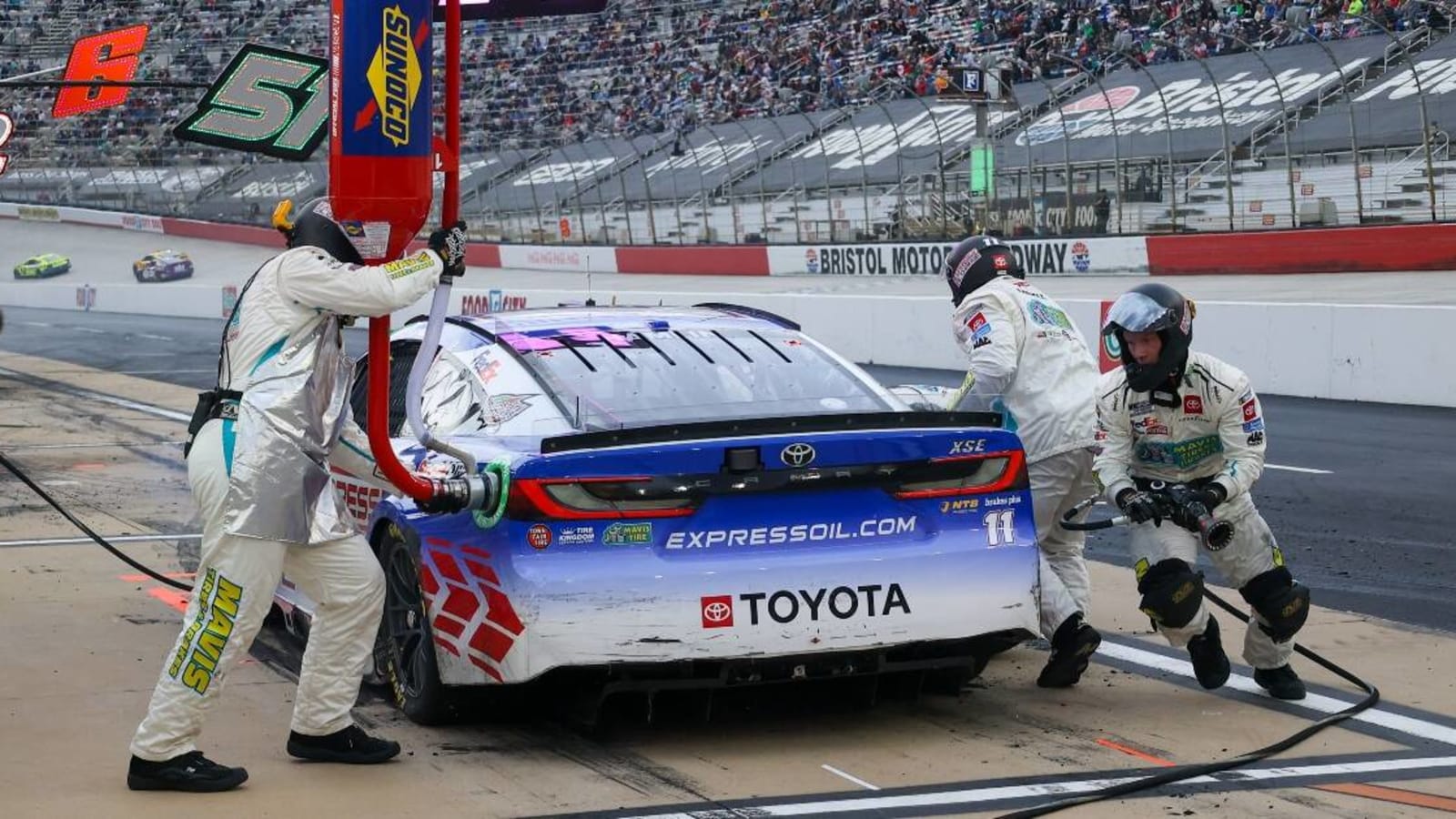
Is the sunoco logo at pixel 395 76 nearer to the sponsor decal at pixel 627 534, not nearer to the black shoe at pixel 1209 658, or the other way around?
the sponsor decal at pixel 627 534

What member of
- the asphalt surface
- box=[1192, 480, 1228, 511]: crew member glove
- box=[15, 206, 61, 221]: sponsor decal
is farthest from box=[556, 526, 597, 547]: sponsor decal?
box=[15, 206, 61, 221]: sponsor decal

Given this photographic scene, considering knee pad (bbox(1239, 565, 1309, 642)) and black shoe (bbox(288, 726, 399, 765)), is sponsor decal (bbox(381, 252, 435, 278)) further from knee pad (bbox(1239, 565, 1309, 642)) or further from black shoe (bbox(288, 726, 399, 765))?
knee pad (bbox(1239, 565, 1309, 642))

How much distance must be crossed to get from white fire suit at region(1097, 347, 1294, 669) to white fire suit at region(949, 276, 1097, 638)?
1.40 feet

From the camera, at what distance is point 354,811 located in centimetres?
487

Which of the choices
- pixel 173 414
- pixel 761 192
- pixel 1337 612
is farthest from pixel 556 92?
pixel 1337 612

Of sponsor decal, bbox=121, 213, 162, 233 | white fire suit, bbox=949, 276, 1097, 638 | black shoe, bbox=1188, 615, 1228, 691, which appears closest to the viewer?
black shoe, bbox=1188, 615, 1228, 691

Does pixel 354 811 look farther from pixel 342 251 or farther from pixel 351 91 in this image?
pixel 351 91

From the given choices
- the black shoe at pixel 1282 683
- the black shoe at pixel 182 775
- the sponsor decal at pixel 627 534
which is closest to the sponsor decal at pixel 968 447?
the sponsor decal at pixel 627 534

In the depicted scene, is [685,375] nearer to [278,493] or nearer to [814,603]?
[814,603]

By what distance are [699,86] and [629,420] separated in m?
39.9

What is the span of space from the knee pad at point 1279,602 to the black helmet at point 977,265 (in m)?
1.47

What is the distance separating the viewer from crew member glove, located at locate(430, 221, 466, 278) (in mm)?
5289

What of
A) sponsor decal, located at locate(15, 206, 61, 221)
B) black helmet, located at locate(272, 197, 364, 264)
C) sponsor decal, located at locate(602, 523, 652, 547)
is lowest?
sponsor decal, located at locate(602, 523, 652, 547)

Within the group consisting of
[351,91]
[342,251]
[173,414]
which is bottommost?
[173,414]
